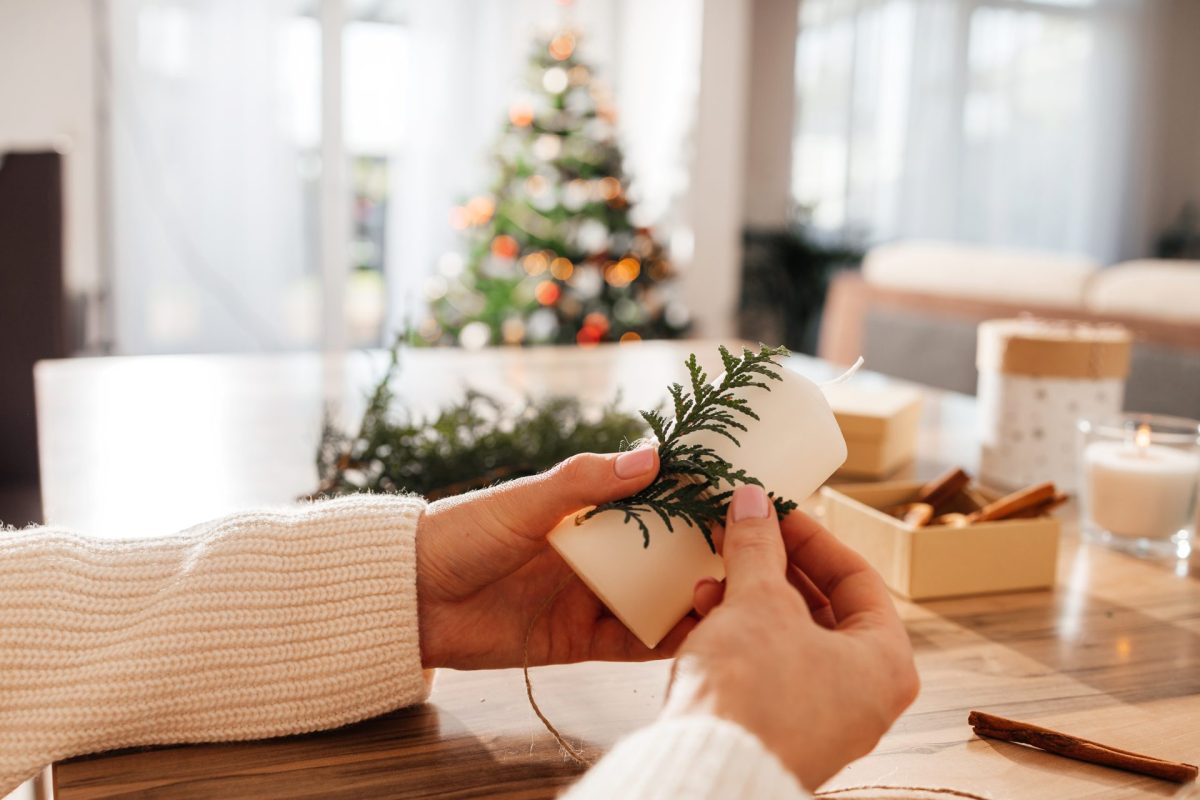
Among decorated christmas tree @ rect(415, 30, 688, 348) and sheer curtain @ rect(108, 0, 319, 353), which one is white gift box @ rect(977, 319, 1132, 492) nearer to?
decorated christmas tree @ rect(415, 30, 688, 348)

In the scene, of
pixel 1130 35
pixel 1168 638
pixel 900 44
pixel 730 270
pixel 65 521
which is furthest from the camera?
pixel 1130 35

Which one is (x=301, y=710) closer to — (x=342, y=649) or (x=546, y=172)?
(x=342, y=649)

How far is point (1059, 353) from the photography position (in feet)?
3.57

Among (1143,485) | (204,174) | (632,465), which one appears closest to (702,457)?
(632,465)

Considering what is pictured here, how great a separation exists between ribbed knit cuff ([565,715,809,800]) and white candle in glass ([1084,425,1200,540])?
65 centimetres

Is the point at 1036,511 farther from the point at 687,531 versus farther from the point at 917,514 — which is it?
the point at 687,531

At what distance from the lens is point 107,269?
4715 mm

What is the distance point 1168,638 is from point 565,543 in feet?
1.57

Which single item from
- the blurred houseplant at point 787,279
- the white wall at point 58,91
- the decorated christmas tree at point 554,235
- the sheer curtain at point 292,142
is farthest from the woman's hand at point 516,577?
the blurred houseplant at point 787,279

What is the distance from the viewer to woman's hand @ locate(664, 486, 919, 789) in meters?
0.43

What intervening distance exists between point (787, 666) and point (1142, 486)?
0.63m

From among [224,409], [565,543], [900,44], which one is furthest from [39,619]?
[900,44]

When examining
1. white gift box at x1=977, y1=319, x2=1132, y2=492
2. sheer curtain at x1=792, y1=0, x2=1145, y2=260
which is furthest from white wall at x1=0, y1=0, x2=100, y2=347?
white gift box at x1=977, y1=319, x2=1132, y2=492

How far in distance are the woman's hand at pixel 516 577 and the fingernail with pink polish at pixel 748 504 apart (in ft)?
0.16
